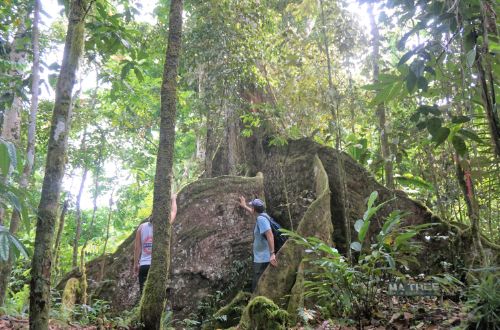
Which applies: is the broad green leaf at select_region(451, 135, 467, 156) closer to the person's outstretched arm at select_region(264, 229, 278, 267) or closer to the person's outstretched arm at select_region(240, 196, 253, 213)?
the person's outstretched arm at select_region(264, 229, 278, 267)

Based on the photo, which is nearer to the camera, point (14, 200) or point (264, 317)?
point (14, 200)

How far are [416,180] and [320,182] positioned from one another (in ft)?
5.83

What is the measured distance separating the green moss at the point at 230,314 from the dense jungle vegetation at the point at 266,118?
133 mm

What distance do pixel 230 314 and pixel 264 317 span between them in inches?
86.0

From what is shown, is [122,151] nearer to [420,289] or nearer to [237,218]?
[237,218]

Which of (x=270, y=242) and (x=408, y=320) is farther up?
(x=270, y=242)

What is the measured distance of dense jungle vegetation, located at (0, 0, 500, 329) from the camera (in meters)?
2.77

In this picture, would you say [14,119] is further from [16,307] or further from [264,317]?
[264,317]

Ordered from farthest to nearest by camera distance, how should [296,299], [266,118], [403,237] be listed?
[266,118]
[296,299]
[403,237]

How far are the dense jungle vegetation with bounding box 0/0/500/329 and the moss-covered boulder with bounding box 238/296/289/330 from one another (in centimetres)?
3

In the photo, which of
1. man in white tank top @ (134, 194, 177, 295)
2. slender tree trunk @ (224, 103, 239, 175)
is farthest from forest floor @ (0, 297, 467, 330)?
slender tree trunk @ (224, 103, 239, 175)

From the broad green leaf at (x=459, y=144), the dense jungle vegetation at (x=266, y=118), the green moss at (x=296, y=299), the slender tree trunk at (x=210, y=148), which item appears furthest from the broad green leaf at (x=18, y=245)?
the slender tree trunk at (x=210, y=148)

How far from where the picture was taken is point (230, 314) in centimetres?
643

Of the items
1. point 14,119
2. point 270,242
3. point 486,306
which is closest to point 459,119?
point 486,306
